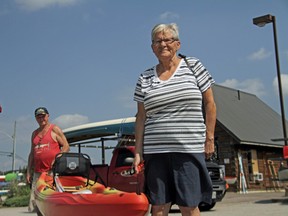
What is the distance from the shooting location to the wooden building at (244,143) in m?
21.9

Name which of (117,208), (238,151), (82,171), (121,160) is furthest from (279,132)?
(117,208)

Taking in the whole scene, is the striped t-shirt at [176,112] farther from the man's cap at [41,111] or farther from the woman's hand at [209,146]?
the man's cap at [41,111]

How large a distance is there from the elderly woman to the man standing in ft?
11.9

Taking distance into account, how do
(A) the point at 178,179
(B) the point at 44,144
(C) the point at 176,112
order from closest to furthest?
(A) the point at 178,179 → (C) the point at 176,112 → (B) the point at 44,144

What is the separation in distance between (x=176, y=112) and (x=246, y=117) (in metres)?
23.7

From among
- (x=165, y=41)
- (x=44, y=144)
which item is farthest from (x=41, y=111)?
(x=165, y=41)

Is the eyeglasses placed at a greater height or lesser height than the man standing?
greater

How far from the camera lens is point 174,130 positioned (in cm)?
330

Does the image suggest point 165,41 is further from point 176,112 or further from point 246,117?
point 246,117

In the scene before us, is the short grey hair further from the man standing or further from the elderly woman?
the man standing

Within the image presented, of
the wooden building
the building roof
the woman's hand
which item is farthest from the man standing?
the building roof

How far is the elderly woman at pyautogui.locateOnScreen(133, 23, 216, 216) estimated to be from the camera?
3.27 m

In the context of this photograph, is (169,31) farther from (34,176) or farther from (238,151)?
(238,151)

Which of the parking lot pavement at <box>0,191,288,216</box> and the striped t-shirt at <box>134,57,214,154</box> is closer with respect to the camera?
the striped t-shirt at <box>134,57,214,154</box>
